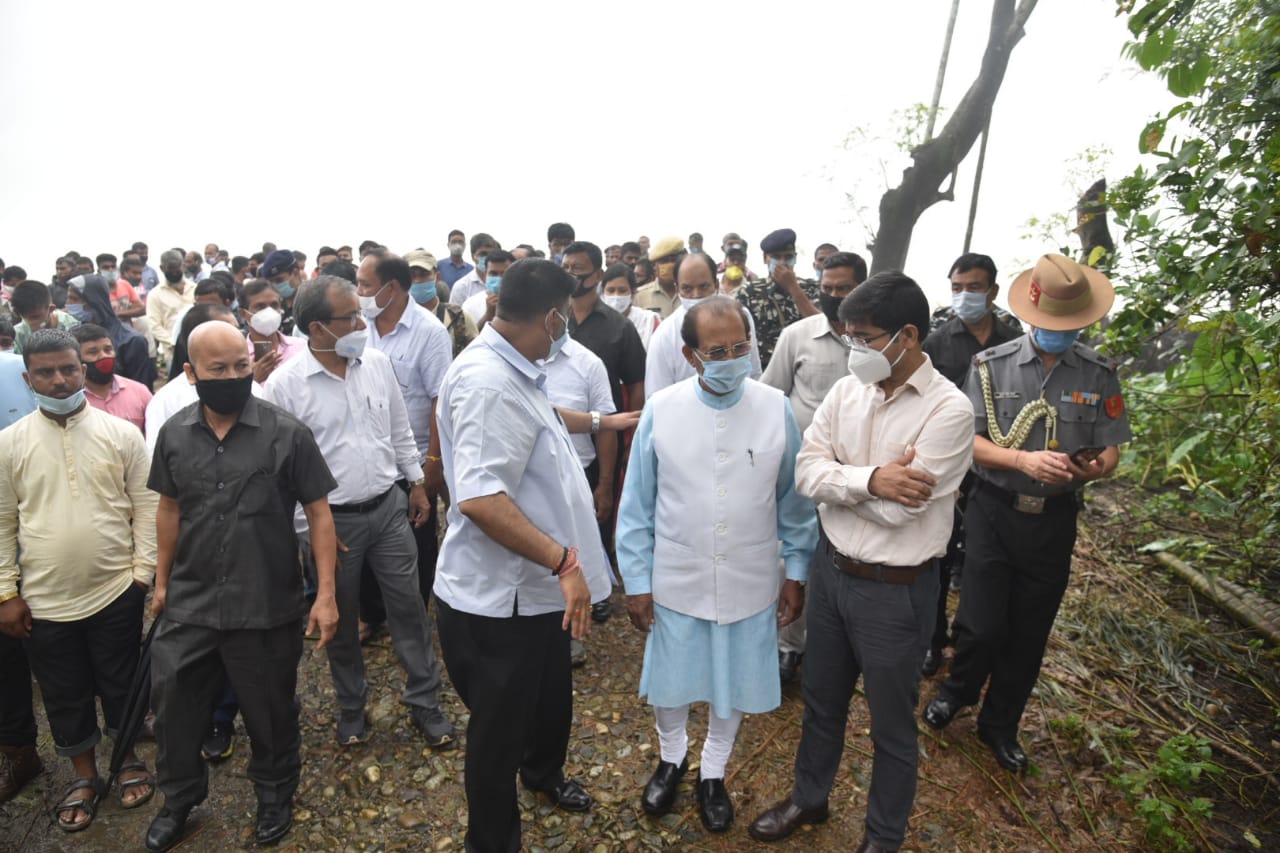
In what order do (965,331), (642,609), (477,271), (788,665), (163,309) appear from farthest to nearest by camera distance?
1. (163,309)
2. (477,271)
3. (965,331)
4. (788,665)
5. (642,609)

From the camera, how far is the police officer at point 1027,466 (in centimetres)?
311

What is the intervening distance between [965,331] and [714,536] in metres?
2.33


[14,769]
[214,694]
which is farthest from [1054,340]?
[14,769]

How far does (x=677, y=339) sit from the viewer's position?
4.34 meters

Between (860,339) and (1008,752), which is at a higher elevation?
(860,339)

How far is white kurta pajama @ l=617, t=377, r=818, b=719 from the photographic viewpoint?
2734mm

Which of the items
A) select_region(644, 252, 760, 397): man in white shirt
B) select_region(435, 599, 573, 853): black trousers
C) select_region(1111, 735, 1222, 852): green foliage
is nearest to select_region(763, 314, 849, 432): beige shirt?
select_region(644, 252, 760, 397): man in white shirt

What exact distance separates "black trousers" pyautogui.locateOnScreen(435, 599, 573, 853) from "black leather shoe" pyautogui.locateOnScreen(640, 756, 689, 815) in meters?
0.62

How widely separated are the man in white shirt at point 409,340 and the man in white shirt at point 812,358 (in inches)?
79.8

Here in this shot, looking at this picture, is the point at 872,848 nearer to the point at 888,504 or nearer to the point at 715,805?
the point at 715,805

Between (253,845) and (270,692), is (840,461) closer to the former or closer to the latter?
(270,692)

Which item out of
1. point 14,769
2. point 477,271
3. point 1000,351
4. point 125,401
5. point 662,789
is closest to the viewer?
point 662,789

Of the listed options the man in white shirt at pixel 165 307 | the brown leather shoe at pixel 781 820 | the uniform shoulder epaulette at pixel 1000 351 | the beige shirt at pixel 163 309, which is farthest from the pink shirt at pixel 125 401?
the beige shirt at pixel 163 309

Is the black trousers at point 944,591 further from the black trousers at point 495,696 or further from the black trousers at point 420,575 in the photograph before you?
the black trousers at point 420,575
